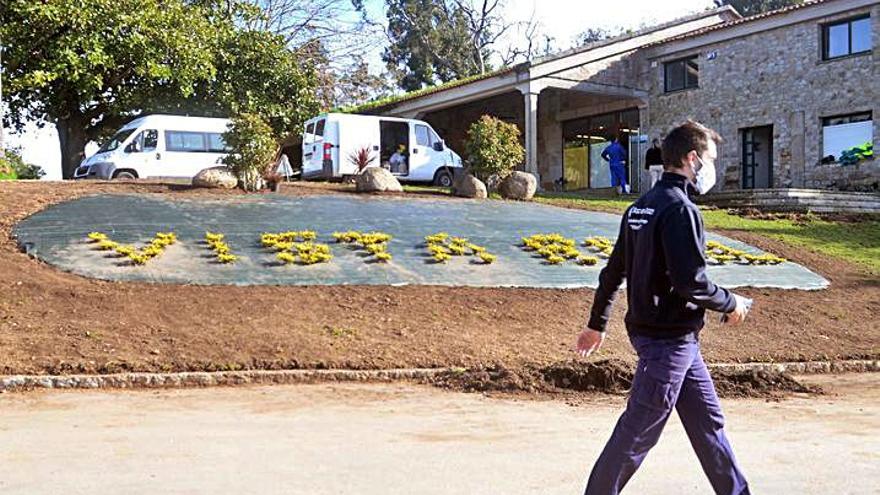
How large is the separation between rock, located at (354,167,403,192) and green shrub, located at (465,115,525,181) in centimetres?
212

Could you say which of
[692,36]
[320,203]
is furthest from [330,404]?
[692,36]

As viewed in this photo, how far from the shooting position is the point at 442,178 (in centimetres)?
2327

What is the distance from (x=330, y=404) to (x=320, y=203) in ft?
27.8

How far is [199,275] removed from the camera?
10336mm

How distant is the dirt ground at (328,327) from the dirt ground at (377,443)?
2.62ft

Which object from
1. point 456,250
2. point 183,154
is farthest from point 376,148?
point 456,250

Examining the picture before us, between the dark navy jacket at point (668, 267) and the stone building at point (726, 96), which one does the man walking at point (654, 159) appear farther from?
the stone building at point (726, 96)

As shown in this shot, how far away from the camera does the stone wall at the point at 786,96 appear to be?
885 inches

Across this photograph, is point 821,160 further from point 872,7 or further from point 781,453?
point 781,453

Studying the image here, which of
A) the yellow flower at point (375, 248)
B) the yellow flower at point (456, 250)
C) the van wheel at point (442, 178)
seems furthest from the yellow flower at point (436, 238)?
the van wheel at point (442, 178)

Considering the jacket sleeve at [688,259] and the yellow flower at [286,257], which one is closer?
the jacket sleeve at [688,259]

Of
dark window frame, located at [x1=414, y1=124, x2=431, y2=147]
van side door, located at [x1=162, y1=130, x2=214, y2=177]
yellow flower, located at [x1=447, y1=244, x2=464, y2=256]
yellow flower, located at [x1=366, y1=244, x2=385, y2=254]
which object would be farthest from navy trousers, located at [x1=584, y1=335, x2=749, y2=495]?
van side door, located at [x1=162, y1=130, x2=214, y2=177]

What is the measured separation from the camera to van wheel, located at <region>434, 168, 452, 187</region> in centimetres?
2320

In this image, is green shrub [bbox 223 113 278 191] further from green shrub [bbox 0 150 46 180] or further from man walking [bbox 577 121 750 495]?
man walking [bbox 577 121 750 495]
